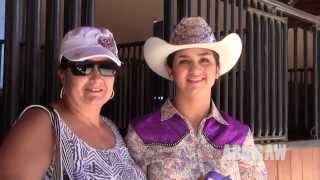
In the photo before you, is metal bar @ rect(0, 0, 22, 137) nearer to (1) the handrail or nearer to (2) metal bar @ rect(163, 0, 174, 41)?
(2) metal bar @ rect(163, 0, 174, 41)

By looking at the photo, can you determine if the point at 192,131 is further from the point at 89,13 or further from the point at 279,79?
the point at 279,79

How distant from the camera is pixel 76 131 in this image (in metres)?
1.74

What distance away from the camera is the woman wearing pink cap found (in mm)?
1521

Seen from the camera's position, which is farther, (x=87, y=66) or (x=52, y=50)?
(x=52, y=50)

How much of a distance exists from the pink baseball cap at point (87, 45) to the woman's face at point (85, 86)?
0.03 m

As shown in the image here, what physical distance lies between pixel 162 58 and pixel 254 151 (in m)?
0.50

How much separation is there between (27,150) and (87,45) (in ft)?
1.33

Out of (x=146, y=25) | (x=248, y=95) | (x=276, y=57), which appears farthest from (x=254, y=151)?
(x=146, y=25)

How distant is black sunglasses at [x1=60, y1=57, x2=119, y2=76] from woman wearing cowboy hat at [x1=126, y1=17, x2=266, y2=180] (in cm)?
35

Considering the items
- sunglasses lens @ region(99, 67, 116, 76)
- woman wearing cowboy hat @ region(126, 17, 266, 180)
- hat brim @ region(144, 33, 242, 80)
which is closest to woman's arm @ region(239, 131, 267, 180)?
woman wearing cowboy hat @ region(126, 17, 266, 180)

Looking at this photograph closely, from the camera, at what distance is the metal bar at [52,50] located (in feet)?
7.34

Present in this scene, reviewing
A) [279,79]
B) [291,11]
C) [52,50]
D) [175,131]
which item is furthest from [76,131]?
[291,11]

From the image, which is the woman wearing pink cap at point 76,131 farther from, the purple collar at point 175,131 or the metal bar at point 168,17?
the metal bar at point 168,17

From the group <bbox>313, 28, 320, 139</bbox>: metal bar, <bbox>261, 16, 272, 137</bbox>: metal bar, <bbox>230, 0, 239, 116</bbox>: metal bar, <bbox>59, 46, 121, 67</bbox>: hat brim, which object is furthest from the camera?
<bbox>313, 28, 320, 139</bbox>: metal bar
